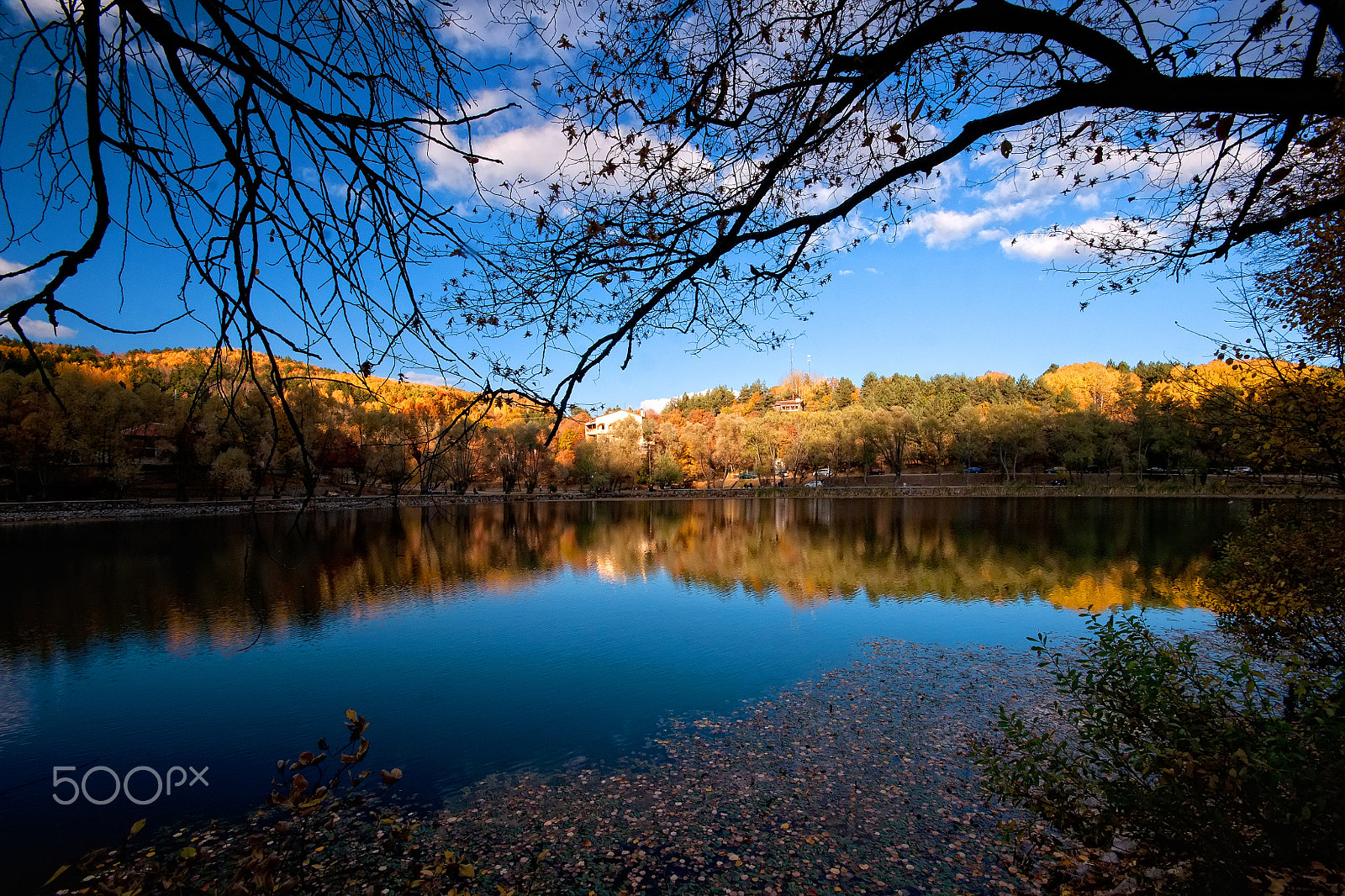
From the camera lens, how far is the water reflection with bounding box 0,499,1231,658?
53.0 feet

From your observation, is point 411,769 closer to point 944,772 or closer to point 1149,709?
point 944,772

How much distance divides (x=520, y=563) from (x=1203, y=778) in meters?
23.4

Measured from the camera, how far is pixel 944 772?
727 cm

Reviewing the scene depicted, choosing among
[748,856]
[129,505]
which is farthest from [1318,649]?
[129,505]

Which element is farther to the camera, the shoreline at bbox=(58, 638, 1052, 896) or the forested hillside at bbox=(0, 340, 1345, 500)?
the forested hillside at bbox=(0, 340, 1345, 500)

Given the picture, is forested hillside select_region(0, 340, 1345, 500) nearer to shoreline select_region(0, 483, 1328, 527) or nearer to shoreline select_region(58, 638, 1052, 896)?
shoreline select_region(0, 483, 1328, 527)

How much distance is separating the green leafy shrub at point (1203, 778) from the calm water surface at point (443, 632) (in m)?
4.41

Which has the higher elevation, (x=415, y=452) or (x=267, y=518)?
(x=415, y=452)

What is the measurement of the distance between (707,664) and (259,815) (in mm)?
7369

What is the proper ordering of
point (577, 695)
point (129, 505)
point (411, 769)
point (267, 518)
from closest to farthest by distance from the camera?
1. point (411, 769)
2. point (577, 695)
3. point (267, 518)
4. point (129, 505)

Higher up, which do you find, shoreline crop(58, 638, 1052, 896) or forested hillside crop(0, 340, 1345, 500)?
forested hillside crop(0, 340, 1345, 500)

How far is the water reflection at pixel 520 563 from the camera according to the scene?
16156mm

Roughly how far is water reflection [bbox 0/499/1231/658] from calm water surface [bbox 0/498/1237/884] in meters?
0.16

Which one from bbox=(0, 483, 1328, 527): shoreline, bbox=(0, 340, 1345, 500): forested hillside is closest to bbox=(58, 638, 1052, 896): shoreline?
bbox=(0, 340, 1345, 500): forested hillside
